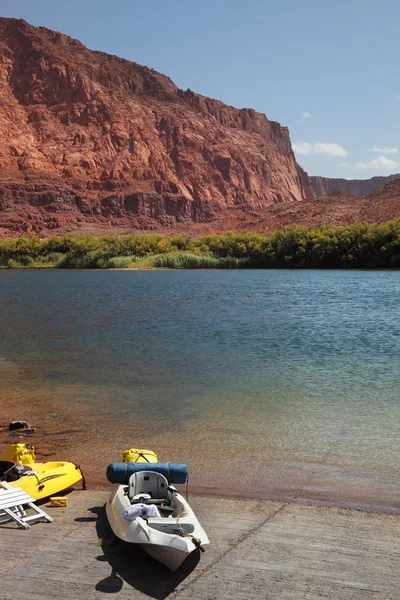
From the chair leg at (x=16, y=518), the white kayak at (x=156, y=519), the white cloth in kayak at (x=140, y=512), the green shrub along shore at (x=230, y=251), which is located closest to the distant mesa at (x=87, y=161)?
the green shrub along shore at (x=230, y=251)

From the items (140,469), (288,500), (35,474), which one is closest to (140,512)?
(140,469)

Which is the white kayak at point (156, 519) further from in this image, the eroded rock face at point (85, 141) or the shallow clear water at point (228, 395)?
the eroded rock face at point (85, 141)

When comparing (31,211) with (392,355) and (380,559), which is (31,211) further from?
(380,559)

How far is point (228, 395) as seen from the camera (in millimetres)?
15109

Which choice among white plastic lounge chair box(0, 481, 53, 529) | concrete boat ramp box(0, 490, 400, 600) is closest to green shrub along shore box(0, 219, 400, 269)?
concrete boat ramp box(0, 490, 400, 600)

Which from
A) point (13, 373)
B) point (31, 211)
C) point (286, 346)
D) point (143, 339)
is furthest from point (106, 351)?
point (31, 211)

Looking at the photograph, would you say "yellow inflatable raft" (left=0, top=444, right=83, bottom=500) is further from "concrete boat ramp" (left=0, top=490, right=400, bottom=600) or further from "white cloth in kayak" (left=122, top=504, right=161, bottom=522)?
"white cloth in kayak" (left=122, top=504, right=161, bottom=522)

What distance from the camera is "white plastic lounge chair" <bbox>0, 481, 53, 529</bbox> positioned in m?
7.50

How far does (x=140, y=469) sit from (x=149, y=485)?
55cm

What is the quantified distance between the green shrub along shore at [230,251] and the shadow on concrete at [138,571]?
82465mm

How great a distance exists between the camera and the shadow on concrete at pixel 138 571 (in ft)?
20.1

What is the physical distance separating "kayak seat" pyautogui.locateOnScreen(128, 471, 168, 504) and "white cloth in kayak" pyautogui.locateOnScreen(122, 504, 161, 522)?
40 centimetres

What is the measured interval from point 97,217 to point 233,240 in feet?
213

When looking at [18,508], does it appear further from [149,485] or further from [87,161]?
[87,161]
